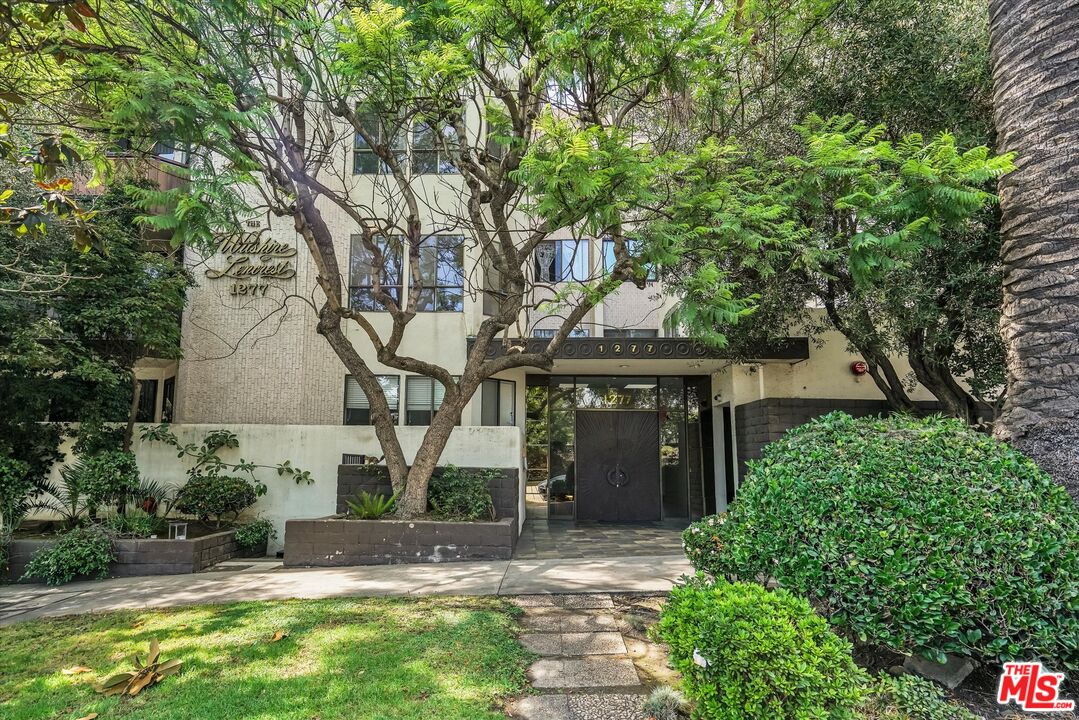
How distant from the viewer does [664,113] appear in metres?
10.1

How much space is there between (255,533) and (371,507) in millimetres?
2658

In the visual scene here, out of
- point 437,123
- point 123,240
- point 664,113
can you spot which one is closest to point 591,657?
point 437,123

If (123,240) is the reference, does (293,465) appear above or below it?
below

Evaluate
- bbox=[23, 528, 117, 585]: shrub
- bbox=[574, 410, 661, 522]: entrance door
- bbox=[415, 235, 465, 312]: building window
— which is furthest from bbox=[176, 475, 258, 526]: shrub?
bbox=[574, 410, 661, 522]: entrance door

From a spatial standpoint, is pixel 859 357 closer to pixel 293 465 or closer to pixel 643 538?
pixel 643 538

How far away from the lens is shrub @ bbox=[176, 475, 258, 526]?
9.58 metres

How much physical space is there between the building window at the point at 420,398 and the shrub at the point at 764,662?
9.72 m

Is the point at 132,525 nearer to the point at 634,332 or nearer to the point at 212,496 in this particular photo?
the point at 212,496

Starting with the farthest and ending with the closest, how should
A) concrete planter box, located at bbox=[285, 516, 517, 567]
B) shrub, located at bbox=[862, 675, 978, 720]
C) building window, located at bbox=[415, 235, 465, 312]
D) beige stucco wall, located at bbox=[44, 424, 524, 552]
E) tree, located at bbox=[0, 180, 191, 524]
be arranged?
building window, located at bbox=[415, 235, 465, 312], beige stucco wall, located at bbox=[44, 424, 524, 552], tree, located at bbox=[0, 180, 191, 524], concrete planter box, located at bbox=[285, 516, 517, 567], shrub, located at bbox=[862, 675, 978, 720]

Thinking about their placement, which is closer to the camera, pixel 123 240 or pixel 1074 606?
pixel 1074 606

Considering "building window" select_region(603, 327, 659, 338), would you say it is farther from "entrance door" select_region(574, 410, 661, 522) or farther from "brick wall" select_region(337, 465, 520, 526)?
"brick wall" select_region(337, 465, 520, 526)

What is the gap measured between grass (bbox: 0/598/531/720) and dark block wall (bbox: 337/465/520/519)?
3.85m

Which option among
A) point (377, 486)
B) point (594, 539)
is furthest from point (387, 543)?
point (594, 539)

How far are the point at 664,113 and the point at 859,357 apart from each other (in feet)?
19.3
